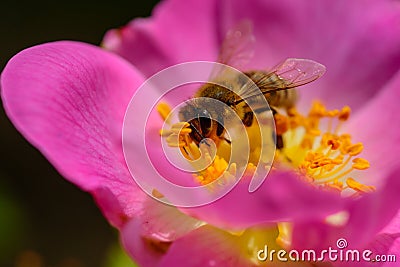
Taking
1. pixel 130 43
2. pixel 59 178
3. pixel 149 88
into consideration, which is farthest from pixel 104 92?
pixel 59 178

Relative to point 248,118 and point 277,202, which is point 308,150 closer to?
point 248,118

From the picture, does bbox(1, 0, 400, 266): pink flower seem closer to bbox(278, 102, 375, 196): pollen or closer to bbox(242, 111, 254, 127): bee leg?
bbox(278, 102, 375, 196): pollen

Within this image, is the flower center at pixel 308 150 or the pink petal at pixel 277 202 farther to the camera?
the flower center at pixel 308 150

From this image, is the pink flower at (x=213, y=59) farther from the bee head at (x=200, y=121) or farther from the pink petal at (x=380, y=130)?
the bee head at (x=200, y=121)

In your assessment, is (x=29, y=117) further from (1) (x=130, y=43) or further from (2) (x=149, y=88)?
(1) (x=130, y=43)

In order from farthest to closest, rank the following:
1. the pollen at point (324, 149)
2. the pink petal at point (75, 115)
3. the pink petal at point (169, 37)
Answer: the pink petal at point (169, 37), the pollen at point (324, 149), the pink petal at point (75, 115)

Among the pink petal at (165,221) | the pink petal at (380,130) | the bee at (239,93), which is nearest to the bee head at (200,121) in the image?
the bee at (239,93)

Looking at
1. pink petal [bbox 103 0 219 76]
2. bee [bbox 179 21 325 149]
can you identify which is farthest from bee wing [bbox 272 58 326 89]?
pink petal [bbox 103 0 219 76]
